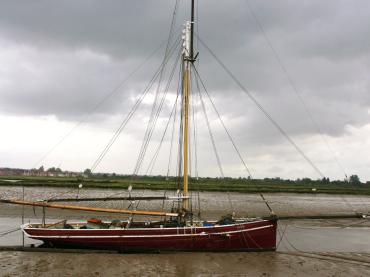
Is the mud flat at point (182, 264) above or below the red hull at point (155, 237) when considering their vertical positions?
below

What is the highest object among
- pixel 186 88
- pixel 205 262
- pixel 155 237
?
pixel 186 88

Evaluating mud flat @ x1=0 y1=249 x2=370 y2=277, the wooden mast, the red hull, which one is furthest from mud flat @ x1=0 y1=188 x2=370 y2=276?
the wooden mast

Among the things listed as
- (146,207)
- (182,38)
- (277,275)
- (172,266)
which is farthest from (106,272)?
(146,207)

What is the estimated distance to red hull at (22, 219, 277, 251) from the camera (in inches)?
849

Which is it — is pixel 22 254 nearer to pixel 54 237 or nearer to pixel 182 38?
pixel 54 237

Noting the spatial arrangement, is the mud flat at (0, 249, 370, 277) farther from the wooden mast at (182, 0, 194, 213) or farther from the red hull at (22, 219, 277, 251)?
the wooden mast at (182, 0, 194, 213)

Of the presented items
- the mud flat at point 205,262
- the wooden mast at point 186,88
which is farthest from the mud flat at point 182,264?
the wooden mast at point 186,88

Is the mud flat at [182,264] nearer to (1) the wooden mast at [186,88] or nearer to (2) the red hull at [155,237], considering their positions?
(2) the red hull at [155,237]

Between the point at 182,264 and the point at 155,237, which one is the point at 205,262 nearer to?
the point at 182,264

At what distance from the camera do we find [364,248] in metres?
25.7

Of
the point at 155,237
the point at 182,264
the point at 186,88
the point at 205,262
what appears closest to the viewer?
the point at 182,264

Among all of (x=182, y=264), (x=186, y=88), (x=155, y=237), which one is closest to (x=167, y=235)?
(x=155, y=237)

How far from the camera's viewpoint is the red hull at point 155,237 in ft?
70.7

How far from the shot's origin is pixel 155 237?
21609mm
